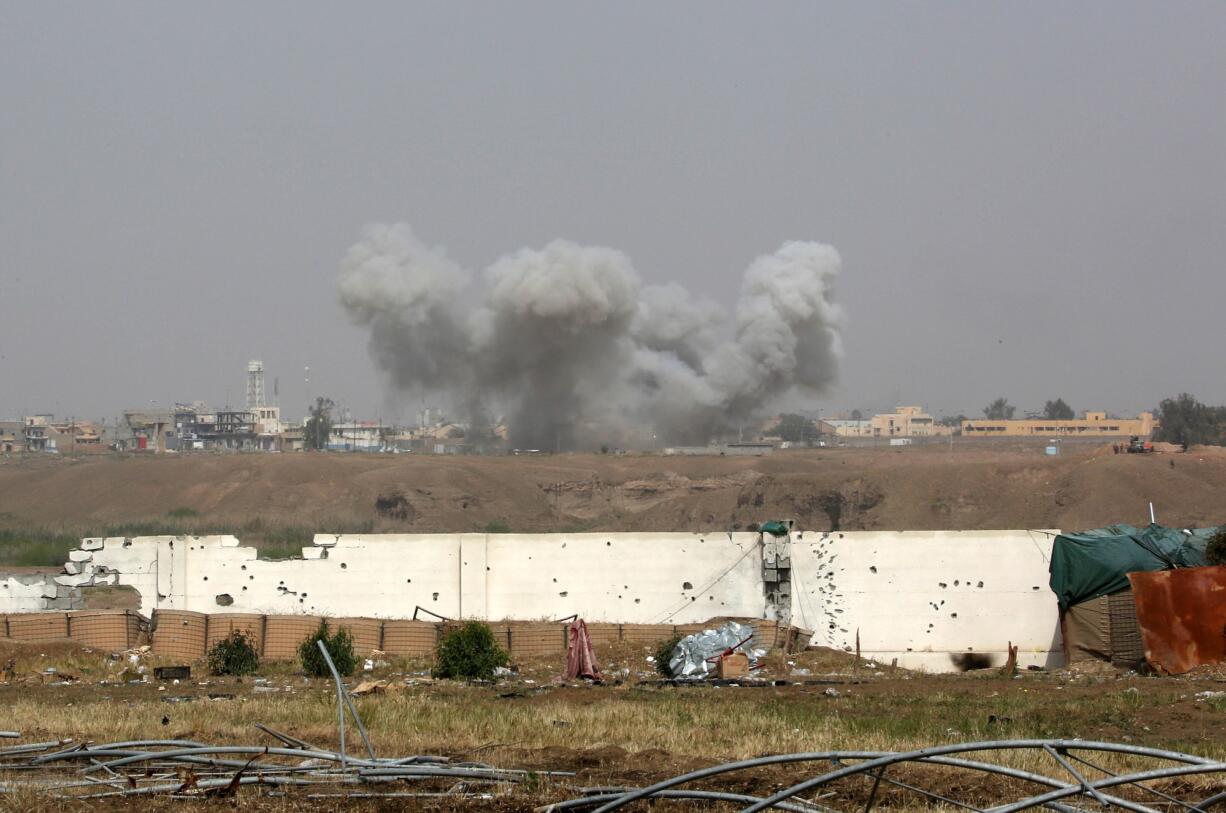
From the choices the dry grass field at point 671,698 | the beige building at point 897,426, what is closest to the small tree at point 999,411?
the beige building at point 897,426

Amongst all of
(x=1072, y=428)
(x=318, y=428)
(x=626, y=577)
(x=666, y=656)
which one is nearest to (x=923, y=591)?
(x=626, y=577)

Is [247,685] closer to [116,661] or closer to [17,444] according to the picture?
[116,661]

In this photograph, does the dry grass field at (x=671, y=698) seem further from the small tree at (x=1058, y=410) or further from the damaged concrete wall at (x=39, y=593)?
the small tree at (x=1058, y=410)

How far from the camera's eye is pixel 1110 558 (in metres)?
17.8

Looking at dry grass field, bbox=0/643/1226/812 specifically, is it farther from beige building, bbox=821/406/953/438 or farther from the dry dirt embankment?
beige building, bbox=821/406/953/438

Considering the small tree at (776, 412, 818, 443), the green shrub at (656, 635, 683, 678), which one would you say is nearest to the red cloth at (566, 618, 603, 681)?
the green shrub at (656, 635, 683, 678)

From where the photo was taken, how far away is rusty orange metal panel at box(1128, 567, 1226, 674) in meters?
15.6

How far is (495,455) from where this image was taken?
196 ft

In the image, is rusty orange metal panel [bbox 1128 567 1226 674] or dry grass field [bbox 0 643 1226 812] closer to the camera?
dry grass field [bbox 0 643 1226 812]

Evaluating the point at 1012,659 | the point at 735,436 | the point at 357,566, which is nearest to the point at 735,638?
the point at 1012,659

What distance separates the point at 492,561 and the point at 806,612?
4.53 meters

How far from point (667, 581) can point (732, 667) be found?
4701mm

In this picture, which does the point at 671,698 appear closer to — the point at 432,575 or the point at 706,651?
the point at 706,651

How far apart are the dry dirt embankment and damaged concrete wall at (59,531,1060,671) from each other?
58.0ft
